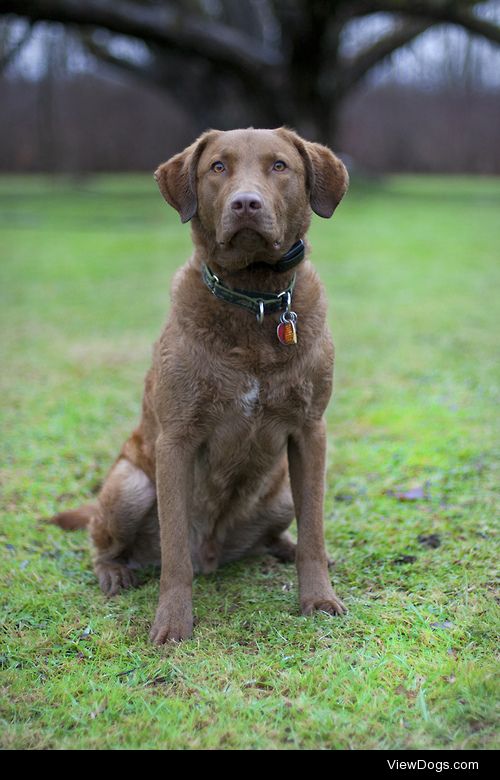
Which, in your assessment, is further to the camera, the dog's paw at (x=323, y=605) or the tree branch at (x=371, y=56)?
the tree branch at (x=371, y=56)

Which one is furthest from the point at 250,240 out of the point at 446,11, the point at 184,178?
the point at 446,11

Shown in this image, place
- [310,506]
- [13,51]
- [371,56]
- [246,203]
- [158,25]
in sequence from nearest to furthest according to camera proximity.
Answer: [246,203]
[310,506]
[158,25]
[371,56]
[13,51]

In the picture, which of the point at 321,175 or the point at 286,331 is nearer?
the point at 286,331

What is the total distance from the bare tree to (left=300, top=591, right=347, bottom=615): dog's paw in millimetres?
15863

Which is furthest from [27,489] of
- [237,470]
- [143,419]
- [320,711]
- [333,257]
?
[333,257]

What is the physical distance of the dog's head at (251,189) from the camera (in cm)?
302

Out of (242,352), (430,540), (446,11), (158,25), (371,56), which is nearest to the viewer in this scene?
(242,352)

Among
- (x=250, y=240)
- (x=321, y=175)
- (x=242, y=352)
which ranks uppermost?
(x=321, y=175)

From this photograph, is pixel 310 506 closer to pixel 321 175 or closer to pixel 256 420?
pixel 256 420

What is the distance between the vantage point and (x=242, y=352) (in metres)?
3.11

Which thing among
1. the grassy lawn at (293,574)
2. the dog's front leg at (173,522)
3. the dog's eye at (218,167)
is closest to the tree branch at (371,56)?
the grassy lawn at (293,574)

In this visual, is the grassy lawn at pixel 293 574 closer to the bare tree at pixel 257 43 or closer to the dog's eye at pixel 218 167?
the dog's eye at pixel 218 167

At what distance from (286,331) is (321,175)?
64 centimetres
